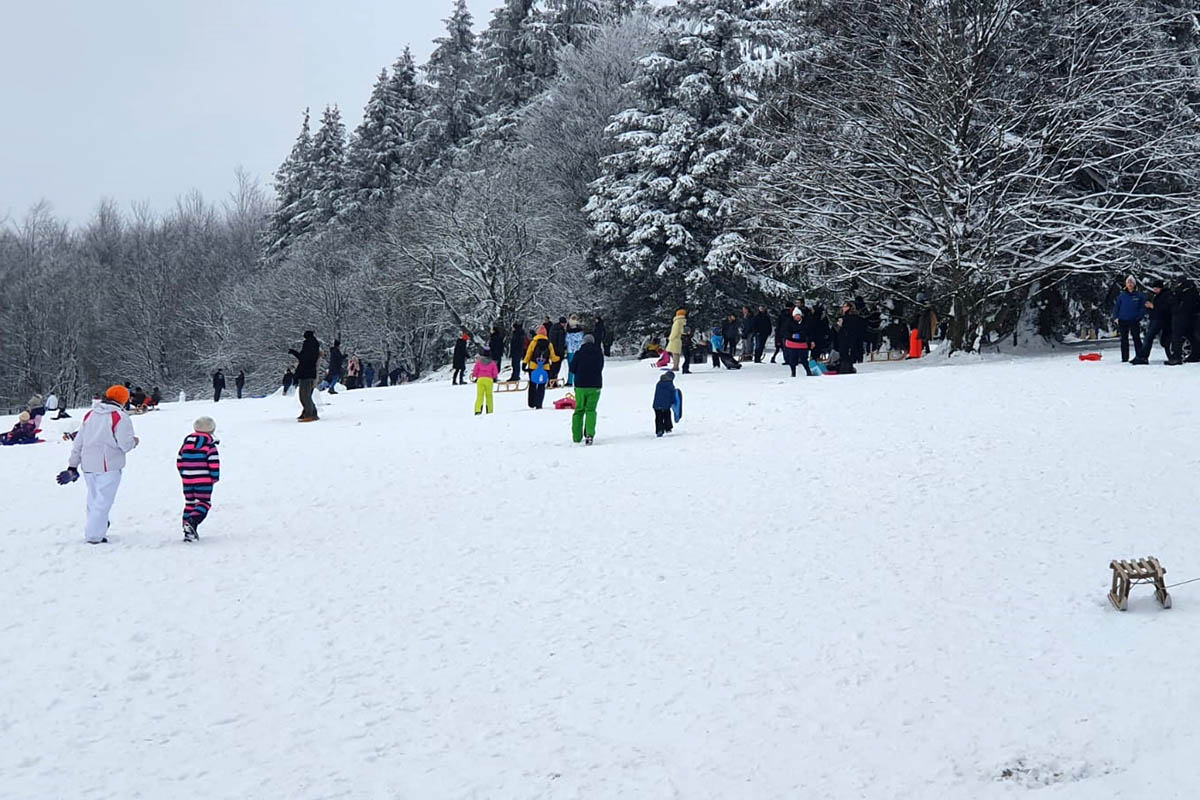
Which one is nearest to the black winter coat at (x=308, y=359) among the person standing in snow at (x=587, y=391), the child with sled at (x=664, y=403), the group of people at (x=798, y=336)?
the group of people at (x=798, y=336)

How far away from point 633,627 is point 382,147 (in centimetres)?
5158

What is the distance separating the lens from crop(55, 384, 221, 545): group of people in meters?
10.2

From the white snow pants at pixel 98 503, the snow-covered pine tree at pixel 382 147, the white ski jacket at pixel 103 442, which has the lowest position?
the white snow pants at pixel 98 503

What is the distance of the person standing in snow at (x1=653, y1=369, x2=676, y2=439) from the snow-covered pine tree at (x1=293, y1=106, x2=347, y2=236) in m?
43.6

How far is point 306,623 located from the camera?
26.1 feet

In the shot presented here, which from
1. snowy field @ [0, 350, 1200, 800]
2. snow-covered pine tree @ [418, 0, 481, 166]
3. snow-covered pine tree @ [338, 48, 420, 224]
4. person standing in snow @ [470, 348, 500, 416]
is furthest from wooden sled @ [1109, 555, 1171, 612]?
snow-covered pine tree @ [338, 48, 420, 224]

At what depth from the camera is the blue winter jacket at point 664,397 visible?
15797 mm

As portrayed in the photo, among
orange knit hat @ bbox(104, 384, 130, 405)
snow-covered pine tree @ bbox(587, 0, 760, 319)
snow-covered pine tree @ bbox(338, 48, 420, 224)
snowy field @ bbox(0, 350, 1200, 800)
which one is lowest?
snowy field @ bbox(0, 350, 1200, 800)

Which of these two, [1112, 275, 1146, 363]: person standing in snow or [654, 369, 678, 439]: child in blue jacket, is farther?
[1112, 275, 1146, 363]: person standing in snow

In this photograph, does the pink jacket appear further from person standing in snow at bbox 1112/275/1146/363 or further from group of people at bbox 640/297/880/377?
person standing in snow at bbox 1112/275/1146/363

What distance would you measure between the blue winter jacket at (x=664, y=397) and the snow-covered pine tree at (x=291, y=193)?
156 feet

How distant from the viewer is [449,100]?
54.7 m

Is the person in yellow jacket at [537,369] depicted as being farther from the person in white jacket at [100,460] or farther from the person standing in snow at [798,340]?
Result: the person in white jacket at [100,460]

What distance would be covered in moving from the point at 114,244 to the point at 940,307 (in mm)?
74397
